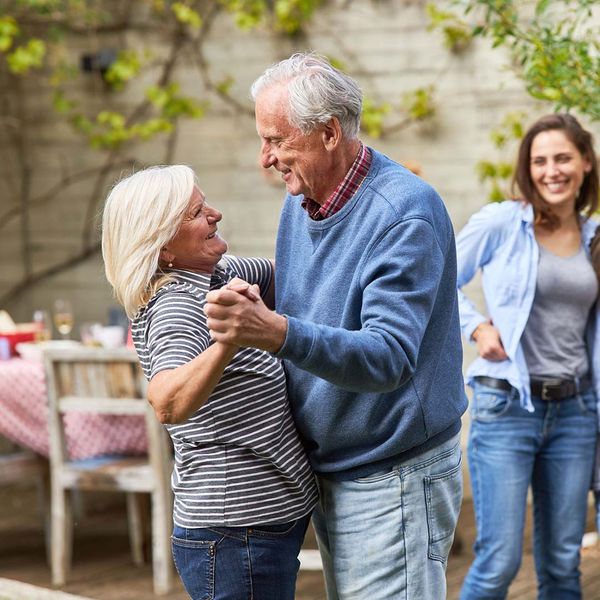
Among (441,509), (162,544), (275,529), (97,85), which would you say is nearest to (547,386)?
(441,509)

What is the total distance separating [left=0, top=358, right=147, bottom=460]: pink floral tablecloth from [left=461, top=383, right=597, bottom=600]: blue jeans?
1.56 m

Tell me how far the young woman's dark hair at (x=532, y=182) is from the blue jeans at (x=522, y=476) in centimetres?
48

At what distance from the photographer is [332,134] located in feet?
6.57

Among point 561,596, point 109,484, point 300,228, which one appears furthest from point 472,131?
point 300,228

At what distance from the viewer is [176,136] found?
603 centimetres

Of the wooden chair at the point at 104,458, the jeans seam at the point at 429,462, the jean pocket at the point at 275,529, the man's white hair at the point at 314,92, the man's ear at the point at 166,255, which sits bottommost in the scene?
the wooden chair at the point at 104,458

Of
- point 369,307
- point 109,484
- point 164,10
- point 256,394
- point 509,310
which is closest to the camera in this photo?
point 369,307

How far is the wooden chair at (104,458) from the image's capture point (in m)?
3.95

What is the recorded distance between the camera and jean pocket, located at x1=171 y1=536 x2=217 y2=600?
2.02 metres

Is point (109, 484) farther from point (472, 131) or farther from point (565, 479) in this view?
point (472, 131)

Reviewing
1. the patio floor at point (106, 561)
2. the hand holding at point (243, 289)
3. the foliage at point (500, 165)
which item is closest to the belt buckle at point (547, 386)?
the patio floor at point (106, 561)

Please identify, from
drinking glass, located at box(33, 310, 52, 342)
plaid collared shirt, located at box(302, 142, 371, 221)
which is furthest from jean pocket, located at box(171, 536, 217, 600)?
drinking glass, located at box(33, 310, 52, 342)

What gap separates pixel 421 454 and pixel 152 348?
50 centimetres

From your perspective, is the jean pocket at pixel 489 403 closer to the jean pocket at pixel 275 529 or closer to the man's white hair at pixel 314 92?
the jean pocket at pixel 275 529
